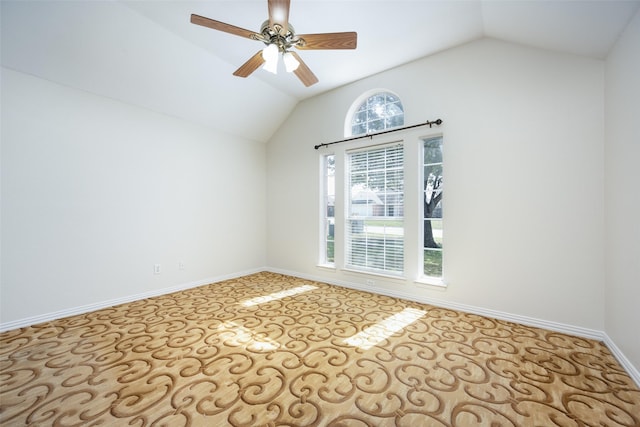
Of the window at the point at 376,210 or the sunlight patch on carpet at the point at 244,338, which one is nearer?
the sunlight patch on carpet at the point at 244,338

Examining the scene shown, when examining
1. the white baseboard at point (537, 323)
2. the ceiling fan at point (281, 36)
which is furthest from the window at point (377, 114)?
the white baseboard at point (537, 323)

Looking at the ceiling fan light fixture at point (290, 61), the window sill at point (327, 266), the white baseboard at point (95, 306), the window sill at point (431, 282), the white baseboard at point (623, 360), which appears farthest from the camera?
the window sill at point (327, 266)

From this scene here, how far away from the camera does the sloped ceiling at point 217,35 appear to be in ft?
7.77

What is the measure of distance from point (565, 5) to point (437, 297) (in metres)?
3.13

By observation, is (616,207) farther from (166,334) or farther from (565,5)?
(166,334)

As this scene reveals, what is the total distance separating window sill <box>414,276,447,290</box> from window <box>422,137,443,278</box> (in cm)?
8

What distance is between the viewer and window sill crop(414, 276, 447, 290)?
3.37 meters

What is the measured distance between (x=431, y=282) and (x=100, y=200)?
4.49m

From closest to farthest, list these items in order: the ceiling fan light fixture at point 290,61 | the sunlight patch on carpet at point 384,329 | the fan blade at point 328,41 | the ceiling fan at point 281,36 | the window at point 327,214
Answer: the ceiling fan at point 281,36 < the fan blade at point 328,41 < the ceiling fan light fixture at point 290,61 < the sunlight patch on carpet at point 384,329 < the window at point 327,214

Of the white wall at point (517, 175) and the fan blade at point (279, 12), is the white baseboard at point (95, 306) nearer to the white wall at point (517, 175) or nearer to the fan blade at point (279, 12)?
the white wall at point (517, 175)

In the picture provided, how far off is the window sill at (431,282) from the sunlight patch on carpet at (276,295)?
1641 mm

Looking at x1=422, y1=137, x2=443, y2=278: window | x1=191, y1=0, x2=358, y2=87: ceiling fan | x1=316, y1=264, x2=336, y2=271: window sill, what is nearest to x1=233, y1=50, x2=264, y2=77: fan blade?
x1=191, y1=0, x2=358, y2=87: ceiling fan

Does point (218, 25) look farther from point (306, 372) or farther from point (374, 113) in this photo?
point (306, 372)

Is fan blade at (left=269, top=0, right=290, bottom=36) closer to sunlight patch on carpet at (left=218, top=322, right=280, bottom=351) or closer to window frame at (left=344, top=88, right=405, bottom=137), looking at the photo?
window frame at (left=344, top=88, right=405, bottom=137)
